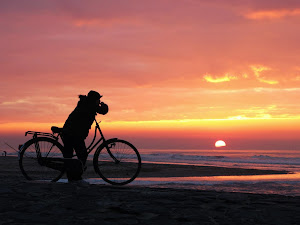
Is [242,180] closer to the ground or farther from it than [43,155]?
closer to the ground

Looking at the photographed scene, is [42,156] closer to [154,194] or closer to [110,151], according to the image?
[110,151]

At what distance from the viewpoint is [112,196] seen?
7004mm

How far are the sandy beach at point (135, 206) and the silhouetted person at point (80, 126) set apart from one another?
0.83m

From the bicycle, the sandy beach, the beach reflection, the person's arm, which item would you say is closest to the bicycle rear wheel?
the bicycle

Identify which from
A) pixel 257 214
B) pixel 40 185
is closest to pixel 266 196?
pixel 257 214

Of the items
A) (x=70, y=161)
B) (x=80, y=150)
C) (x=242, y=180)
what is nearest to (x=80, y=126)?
(x=80, y=150)

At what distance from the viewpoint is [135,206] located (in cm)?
613

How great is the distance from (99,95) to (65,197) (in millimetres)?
2920

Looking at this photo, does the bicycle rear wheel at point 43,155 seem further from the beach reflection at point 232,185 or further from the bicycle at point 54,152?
the beach reflection at point 232,185

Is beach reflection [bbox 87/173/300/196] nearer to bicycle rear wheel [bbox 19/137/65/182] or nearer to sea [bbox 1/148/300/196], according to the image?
sea [bbox 1/148/300/196]

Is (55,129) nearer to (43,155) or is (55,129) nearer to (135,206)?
(43,155)

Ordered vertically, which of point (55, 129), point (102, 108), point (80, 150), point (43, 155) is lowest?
point (43, 155)

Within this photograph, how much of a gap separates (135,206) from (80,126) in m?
3.23

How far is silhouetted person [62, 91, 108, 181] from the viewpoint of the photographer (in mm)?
8750
